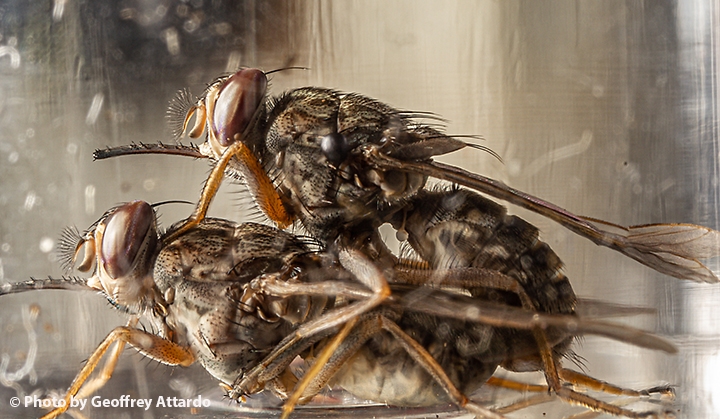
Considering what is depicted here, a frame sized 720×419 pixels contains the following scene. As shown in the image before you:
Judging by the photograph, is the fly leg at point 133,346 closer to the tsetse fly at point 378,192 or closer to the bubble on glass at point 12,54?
the tsetse fly at point 378,192

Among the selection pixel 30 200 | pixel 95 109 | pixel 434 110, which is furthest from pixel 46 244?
pixel 434 110

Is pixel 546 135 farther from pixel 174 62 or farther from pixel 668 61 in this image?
pixel 174 62

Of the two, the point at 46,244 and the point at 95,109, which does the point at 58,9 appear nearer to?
the point at 95,109

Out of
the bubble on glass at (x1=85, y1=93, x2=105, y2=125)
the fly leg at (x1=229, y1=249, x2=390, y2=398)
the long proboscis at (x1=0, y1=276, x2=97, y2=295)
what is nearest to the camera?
the fly leg at (x1=229, y1=249, x2=390, y2=398)

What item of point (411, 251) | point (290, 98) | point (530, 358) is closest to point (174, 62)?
point (290, 98)

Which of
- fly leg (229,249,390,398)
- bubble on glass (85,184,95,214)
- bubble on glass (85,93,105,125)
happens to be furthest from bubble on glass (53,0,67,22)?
fly leg (229,249,390,398)

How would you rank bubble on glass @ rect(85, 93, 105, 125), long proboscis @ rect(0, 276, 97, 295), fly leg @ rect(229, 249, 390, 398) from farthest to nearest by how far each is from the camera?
bubble on glass @ rect(85, 93, 105, 125) < long proboscis @ rect(0, 276, 97, 295) < fly leg @ rect(229, 249, 390, 398)

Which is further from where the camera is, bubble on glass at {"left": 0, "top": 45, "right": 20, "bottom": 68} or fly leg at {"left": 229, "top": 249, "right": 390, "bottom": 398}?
bubble on glass at {"left": 0, "top": 45, "right": 20, "bottom": 68}

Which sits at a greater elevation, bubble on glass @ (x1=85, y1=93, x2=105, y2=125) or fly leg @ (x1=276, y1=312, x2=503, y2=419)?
bubble on glass @ (x1=85, y1=93, x2=105, y2=125)

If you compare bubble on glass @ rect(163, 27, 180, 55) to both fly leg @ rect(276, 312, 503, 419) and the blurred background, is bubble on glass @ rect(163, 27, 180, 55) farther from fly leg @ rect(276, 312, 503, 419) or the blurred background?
fly leg @ rect(276, 312, 503, 419)
